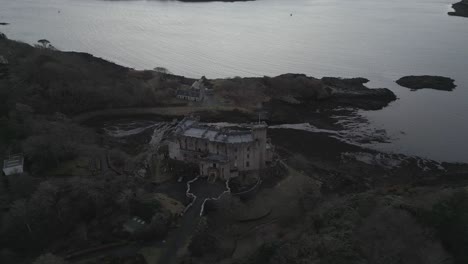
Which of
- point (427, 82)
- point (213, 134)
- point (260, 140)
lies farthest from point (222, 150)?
point (427, 82)

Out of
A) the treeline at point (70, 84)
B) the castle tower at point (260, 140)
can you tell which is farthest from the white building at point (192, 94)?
the castle tower at point (260, 140)

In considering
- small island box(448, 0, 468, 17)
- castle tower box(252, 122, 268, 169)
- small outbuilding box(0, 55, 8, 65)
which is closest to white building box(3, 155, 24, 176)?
castle tower box(252, 122, 268, 169)

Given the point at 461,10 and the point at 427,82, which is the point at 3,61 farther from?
the point at 461,10

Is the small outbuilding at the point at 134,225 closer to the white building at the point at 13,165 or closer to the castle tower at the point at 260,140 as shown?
the white building at the point at 13,165

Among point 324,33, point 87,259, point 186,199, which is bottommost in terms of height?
point 87,259

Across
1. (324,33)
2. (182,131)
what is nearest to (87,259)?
(182,131)

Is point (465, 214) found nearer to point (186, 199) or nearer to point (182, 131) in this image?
point (186, 199)
